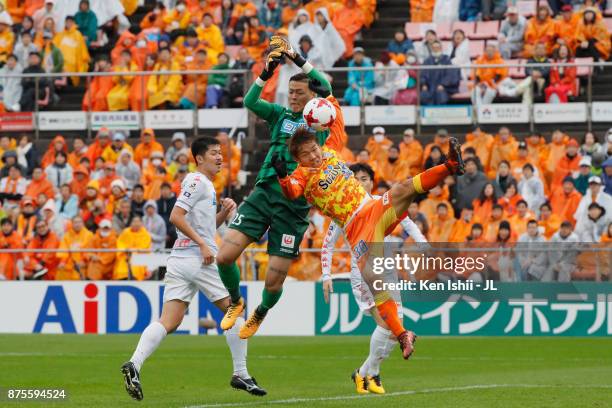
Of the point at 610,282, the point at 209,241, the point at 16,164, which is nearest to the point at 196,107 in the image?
the point at 16,164

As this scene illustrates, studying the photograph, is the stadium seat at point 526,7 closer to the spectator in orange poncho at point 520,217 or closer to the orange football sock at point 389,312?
the spectator in orange poncho at point 520,217

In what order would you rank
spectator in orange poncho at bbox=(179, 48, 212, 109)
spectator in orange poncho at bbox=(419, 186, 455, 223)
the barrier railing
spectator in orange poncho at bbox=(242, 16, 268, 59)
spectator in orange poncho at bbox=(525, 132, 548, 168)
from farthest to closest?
spectator in orange poncho at bbox=(242, 16, 268, 59) → spectator in orange poncho at bbox=(179, 48, 212, 109) → the barrier railing → spectator in orange poncho at bbox=(525, 132, 548, 168) → spectator in orange poncho at bbox=(419, 186, 455, 223)

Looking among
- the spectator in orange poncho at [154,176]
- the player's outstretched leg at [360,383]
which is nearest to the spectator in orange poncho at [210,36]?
the spectator in orange poncho at [154,176]

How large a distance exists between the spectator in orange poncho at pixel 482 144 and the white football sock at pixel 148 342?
42.8 feet

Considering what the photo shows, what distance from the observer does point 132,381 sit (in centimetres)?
1119

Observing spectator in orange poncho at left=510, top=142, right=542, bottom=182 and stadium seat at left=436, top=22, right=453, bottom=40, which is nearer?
spectator in orange poncho at left=510, top=142, right=542, bottom=182

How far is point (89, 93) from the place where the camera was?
88.7 ft

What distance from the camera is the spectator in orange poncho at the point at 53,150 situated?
2669cm

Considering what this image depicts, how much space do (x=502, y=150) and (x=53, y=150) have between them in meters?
8.95

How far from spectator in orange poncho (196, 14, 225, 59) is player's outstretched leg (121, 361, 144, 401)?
17685 mm

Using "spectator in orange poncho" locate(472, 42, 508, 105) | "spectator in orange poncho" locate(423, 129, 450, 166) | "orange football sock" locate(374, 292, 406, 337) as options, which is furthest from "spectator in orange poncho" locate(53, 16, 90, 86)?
"orange football sock" locate(374, 292, 406, 337)

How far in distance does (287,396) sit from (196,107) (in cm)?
1463

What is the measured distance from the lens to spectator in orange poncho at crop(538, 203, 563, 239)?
2238 cm

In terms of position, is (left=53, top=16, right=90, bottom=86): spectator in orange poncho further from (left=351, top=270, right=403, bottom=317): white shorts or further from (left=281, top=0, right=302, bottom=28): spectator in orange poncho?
(left=351, top=270, right=403, bottom=317): white shorts
